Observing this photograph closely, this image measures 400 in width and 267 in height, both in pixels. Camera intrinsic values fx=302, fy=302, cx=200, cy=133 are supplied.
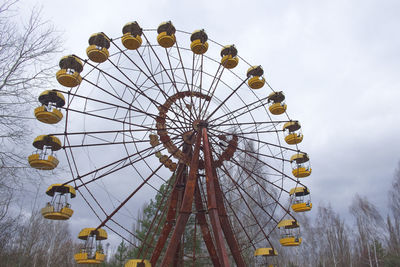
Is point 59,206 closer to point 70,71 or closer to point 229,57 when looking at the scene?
point 70,71

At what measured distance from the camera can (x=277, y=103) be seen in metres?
18.3

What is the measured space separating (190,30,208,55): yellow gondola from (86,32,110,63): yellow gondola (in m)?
4.58

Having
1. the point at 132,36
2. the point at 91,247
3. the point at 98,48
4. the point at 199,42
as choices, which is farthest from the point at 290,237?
the point at 98,48

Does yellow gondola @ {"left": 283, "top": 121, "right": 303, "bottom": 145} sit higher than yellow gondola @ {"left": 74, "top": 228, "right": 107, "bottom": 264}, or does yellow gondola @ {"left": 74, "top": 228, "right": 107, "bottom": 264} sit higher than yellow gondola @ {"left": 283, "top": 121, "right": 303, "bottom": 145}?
yellow gondola @ {"left": 283, "top": 121, "right": 303, "bottom": 145}

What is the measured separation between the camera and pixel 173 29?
16.9 metres

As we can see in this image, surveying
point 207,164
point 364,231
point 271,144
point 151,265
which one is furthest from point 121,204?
point 364,231

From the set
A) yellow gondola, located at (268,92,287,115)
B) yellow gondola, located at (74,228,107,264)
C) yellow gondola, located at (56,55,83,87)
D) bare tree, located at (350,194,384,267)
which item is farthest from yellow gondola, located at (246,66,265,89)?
bare tree, located at (350,194,384,267)

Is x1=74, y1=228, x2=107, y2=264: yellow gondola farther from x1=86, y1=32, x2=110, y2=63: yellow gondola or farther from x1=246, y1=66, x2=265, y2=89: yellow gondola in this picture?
x1=246, y1=66, x2=265, y2=89: yellow gondola

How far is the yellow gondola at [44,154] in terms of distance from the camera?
43.3ft

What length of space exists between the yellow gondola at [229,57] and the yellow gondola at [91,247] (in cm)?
1132

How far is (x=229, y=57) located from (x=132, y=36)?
5.79m

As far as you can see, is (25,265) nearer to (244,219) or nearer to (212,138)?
(244,219)

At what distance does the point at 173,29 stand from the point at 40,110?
812 centimetres

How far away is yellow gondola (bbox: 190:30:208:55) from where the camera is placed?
654 inches
